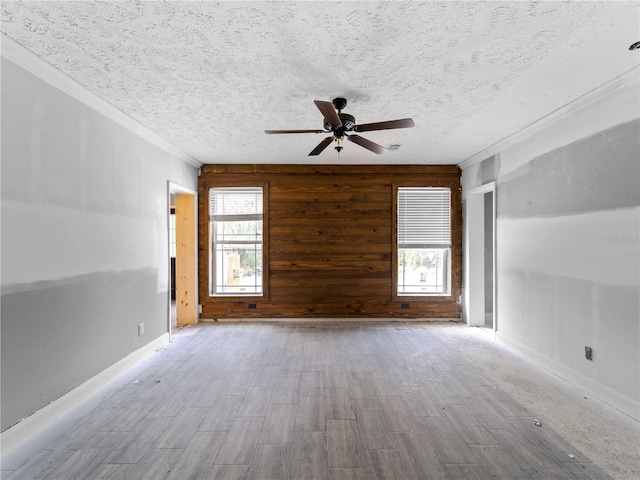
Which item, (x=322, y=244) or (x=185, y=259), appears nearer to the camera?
(x=185, y=259)

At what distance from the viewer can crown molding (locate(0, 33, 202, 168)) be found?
2016 millimetres

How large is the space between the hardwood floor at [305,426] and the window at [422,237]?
1.82 metres

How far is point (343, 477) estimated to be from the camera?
1.76m

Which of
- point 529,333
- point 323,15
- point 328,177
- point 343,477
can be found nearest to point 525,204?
point 529,333

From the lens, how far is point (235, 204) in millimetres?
5320

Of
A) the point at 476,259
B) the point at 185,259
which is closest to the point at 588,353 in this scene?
the point at 476,259

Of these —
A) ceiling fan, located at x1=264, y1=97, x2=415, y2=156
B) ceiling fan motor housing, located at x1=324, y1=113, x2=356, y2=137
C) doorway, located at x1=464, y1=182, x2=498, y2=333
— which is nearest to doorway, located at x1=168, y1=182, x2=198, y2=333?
ceiling fan, located at x1=264, y1=97, x2=415, y2=156

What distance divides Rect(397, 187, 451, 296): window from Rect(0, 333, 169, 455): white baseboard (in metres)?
4.07

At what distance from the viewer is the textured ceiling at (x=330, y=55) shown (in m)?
1.74

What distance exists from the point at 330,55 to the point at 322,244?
3.41m

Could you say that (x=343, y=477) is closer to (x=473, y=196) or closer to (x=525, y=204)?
(x=525, y=204)

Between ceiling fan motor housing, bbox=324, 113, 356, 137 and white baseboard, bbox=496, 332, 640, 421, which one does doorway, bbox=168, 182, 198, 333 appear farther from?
white baseboard, bbox=496, 332, 640, 421

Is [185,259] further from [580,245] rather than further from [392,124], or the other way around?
[580,245]

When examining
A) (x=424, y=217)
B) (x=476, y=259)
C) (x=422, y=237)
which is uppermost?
(x=424, y=217)
